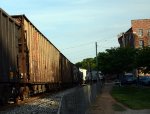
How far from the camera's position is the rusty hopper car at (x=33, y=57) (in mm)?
25031

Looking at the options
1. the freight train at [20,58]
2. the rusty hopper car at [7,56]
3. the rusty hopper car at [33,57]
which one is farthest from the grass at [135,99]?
the rusty hopper car at [7,56]

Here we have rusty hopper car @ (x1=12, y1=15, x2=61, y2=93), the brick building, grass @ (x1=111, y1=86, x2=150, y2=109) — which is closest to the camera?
rusty hopper car @ (x1=12, y1=15, x2=61, y2=93)

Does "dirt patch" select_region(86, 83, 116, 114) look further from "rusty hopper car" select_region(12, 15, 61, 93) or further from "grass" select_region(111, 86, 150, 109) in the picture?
"rusty hopper car" select_region(12, 15, 61, 93)

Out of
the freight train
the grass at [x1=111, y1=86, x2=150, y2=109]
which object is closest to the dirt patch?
the grass at [x1=111, y1=86, x2=150, y2=109]

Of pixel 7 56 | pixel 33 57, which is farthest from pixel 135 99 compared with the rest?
pixel 7 56

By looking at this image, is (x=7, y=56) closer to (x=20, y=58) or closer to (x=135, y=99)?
(x=20, y=58)

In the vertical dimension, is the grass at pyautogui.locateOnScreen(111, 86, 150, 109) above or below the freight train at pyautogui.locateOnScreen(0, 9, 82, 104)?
below

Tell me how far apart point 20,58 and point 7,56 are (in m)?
3.55

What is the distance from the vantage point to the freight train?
20.8m

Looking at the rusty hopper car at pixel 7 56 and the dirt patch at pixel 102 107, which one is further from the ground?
the rusty hopper car at pixel 7 56

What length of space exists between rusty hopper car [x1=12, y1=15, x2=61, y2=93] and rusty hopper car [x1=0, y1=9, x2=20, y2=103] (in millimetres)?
1523

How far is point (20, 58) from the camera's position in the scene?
2470cm

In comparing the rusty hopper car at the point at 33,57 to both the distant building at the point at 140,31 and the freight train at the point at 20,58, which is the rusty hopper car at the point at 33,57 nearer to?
the freight train at the point at 20,58

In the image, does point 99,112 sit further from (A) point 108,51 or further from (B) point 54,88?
(A) point 108,51
